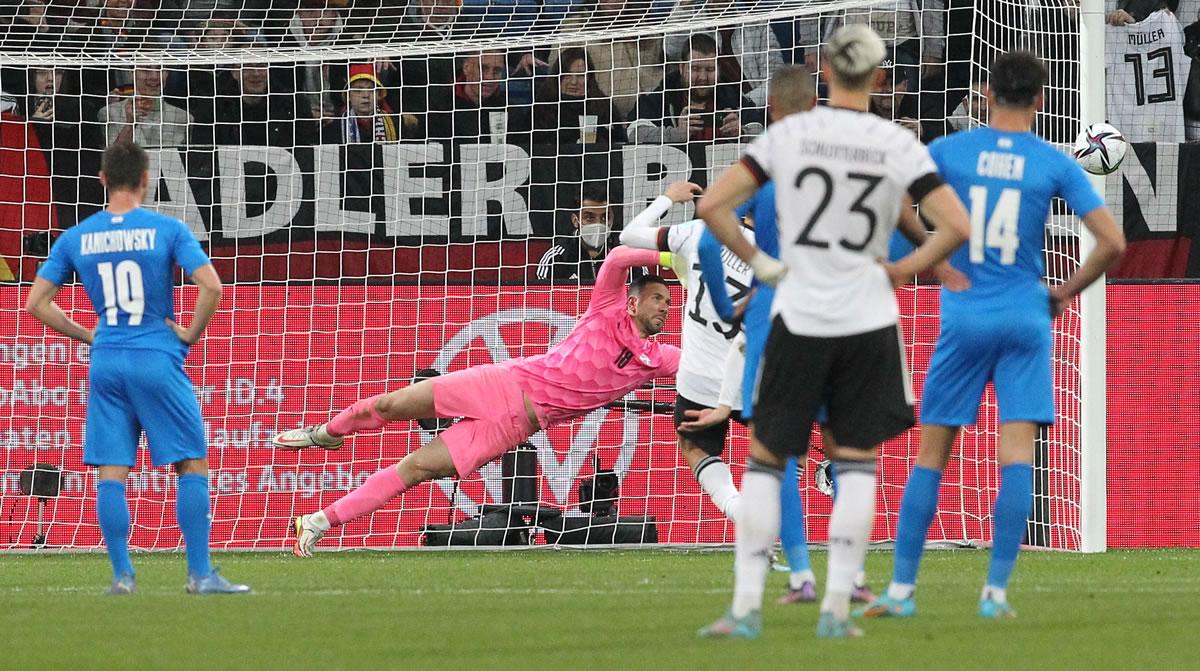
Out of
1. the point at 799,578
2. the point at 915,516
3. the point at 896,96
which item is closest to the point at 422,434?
the point at 896,96

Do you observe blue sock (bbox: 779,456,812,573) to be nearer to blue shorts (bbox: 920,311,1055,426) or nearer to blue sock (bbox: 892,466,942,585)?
blue sock (bbox: 892,466,942,585)

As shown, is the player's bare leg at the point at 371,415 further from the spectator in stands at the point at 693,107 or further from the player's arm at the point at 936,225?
the player's arm at the point at 936,225

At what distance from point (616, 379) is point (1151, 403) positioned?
381 centimetres

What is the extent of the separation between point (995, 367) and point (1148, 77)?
9.18 metres

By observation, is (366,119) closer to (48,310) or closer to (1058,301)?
(48,310)

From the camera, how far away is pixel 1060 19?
1186cm

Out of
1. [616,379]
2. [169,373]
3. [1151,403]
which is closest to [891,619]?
[169,373]

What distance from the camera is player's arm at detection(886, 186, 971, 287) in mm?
5203

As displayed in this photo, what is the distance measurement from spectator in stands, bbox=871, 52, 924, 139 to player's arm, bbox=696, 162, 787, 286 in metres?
7.70

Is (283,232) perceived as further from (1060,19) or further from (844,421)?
(844,421)

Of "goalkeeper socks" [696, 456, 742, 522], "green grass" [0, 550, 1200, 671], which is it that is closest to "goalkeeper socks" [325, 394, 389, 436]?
"green grass" [0, 550, 1200, 671]

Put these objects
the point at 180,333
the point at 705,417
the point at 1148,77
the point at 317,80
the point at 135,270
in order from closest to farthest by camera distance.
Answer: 1. the point at 135,270
2. the point at 180,333
3. the point at 705,417
4. the point at 317,80
5. the point at 1148,77

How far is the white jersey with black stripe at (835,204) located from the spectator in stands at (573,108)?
8266 mm

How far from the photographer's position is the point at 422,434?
12336 mm
